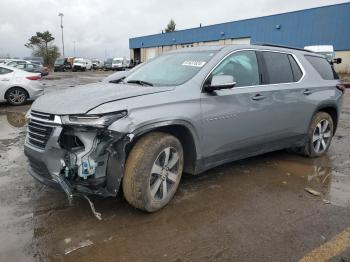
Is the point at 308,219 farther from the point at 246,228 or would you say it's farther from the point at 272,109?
the point at 272,109

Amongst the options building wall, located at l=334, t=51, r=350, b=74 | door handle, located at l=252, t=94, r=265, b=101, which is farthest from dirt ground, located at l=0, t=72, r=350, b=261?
building wall, located at l=334, t=51, r=350, b=74

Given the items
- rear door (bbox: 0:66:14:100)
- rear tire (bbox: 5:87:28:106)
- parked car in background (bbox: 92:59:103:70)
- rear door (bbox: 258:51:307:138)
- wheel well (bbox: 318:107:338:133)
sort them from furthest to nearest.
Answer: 1. parked car in background (bbox: 92:59:103:70)
2. rear tire (bbox: 5:87:28:106)
3. rear door (bbox: 0:66:14:100)
4. wheel well (bbox: 318:107:338:133)
5. rear door (bbox: 258:51:307:138)

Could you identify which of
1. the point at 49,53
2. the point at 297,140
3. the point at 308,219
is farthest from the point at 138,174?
the point at 49,53

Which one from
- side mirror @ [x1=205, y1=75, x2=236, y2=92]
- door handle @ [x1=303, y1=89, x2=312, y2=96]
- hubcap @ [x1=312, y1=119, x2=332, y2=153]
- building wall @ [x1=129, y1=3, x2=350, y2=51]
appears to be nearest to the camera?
side mirror @ [x1=205, y1=75, x2=236, y2=92]

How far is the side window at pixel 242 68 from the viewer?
4211 mm

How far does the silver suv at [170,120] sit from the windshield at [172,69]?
2cm

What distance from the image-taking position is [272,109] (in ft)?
15.2

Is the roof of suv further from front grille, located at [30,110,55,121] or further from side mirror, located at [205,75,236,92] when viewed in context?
front grille, located at [30,110,55,121]

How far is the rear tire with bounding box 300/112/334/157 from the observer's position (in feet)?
18.1

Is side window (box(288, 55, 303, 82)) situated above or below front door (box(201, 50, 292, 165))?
above

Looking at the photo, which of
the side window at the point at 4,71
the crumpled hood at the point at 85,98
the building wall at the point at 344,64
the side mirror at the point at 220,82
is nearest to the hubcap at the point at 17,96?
the side window at the point at 4,71

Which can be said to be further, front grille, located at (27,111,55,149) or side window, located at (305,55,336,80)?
side window, located at (305,55,336,80)

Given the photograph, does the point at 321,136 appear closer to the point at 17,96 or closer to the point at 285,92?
the point at 285,92

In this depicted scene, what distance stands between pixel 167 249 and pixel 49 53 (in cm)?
6756
